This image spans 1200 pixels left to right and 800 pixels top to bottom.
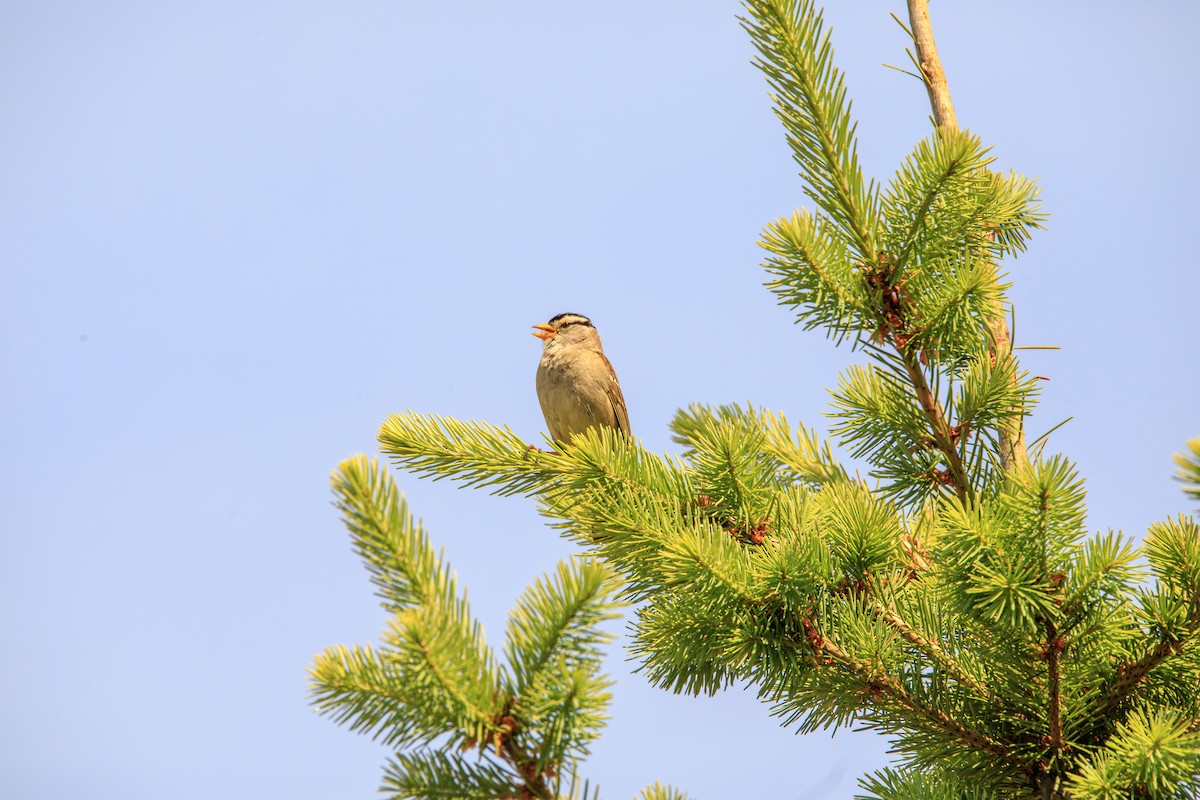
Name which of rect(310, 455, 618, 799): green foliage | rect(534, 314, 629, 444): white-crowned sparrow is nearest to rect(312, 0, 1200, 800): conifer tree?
rect(310, 455, 618, 799): green foliage

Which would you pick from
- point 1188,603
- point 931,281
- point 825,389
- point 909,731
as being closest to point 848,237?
point 931,281

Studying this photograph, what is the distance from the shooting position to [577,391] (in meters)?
6.80

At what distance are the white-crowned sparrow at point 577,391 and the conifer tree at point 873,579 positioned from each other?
372 centimetres

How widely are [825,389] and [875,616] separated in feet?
2.20

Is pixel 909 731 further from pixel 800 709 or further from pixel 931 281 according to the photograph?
pixel 931 281

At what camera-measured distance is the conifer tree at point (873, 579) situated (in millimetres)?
1616

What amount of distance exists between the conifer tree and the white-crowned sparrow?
3718mm

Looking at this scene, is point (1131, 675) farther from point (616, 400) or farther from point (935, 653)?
point (616, 400)

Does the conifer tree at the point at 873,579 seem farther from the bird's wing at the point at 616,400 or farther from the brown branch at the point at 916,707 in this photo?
the bird's wing at the point at 616,400

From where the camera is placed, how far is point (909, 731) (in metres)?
2.53

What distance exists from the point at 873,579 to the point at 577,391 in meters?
4.41

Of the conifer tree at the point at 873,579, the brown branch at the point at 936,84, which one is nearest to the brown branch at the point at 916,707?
the conifer tree at the point at 873,579

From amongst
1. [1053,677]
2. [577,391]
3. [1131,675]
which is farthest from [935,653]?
[577,391]

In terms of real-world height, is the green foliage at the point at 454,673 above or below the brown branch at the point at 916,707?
below
